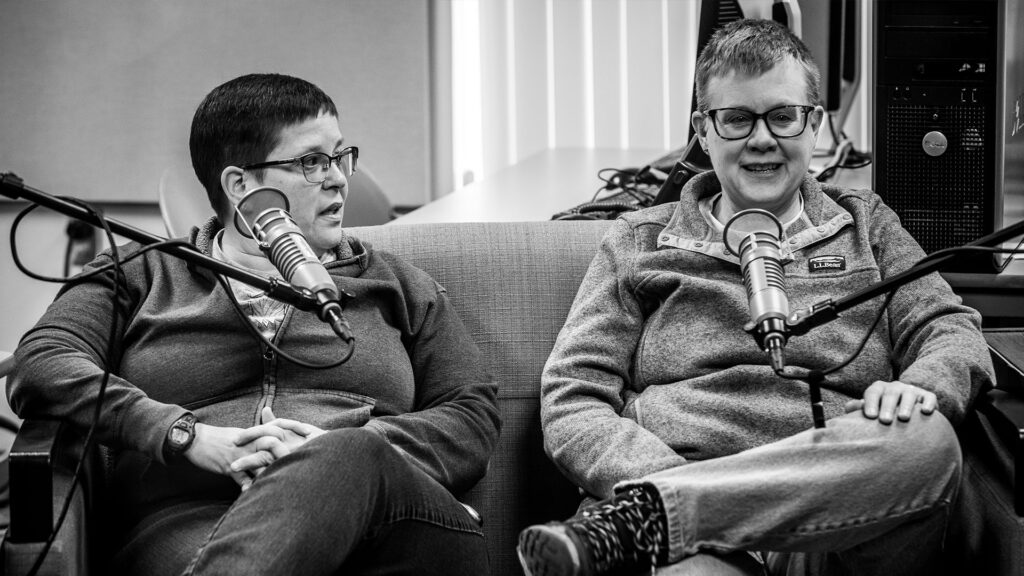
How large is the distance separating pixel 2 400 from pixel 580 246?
2.46 m

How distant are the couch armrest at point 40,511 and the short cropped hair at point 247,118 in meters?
0.53

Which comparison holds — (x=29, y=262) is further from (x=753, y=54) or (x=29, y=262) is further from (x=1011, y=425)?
(x=1011, y=425)

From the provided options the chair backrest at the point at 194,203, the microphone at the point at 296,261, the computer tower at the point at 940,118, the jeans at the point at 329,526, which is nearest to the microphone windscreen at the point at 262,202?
the microphone at the point at 296,261

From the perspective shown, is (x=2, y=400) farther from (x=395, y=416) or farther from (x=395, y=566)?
(x=395, y=566)

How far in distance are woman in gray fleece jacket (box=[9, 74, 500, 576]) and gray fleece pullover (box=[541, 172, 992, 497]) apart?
184mm

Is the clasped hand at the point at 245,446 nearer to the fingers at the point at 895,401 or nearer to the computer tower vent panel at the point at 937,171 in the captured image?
the fingers at the point at 895,401

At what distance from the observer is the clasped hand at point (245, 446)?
1.39 m

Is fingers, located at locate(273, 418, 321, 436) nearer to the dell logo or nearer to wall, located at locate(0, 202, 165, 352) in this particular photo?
the dell logo

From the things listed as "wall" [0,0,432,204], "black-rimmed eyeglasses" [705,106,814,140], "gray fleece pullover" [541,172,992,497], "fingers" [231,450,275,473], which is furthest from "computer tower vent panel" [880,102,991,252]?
"wall" [0,0,432,204]

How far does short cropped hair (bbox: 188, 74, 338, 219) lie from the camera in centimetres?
169

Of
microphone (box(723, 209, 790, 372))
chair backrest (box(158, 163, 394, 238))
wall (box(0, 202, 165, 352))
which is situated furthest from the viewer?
wall (box(0, 202, 165, 352))

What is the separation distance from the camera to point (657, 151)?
12.4ft

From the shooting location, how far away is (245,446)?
55.5 inches

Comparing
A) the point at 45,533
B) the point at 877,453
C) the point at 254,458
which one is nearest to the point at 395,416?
the point at 254,458
